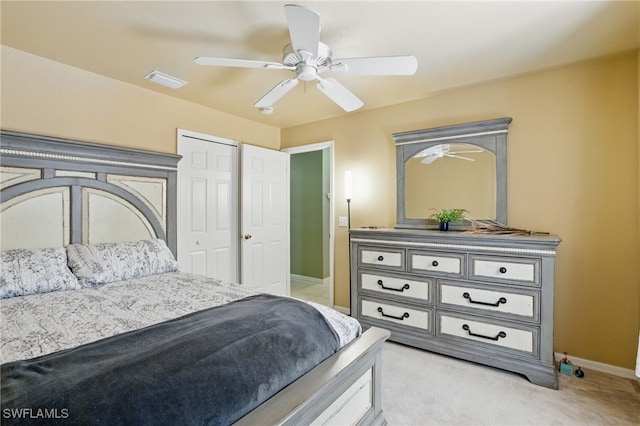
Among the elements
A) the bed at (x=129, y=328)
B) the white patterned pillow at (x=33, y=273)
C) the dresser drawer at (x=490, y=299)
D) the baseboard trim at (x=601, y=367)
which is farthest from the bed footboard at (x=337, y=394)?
the baseboard trim at (x=601, y=367)

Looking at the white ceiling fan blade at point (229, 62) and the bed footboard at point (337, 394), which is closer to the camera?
the bed footboard at point (337, 394)

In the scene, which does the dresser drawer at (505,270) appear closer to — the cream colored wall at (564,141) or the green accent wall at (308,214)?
the cream colored wall at (564,141)

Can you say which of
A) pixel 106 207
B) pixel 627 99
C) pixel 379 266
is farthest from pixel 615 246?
pixel 106 207

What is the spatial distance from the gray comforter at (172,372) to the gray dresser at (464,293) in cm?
156

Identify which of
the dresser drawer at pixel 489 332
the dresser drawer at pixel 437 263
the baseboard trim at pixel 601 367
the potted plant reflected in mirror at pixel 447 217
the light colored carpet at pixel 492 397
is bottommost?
the light colored carpet at pixel 492 397

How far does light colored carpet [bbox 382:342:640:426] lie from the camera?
6.20 ft

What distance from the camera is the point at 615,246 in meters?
2.39

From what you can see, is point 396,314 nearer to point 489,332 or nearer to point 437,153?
point 489,332

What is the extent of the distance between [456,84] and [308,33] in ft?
6.21

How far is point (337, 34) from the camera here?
2061 mm

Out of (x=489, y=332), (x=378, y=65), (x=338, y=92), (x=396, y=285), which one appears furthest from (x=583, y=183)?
(x=338, y=92)

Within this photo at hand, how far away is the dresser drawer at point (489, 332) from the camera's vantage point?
2311mm

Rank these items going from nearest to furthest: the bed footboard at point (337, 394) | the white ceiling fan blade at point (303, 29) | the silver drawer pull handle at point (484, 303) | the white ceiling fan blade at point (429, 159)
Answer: the bed footboard at point (337, 394), the white ceiling fan blade at point (303, 29), the silver drawer pull handle at point (484, 303), the white ceiling fan blade at point (429, 159)

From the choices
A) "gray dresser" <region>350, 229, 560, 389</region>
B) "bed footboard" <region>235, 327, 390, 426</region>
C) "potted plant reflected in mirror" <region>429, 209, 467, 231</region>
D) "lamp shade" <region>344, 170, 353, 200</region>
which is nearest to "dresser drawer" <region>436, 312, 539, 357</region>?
"gray dresser" <region>350, 229, 560, 389</region>
